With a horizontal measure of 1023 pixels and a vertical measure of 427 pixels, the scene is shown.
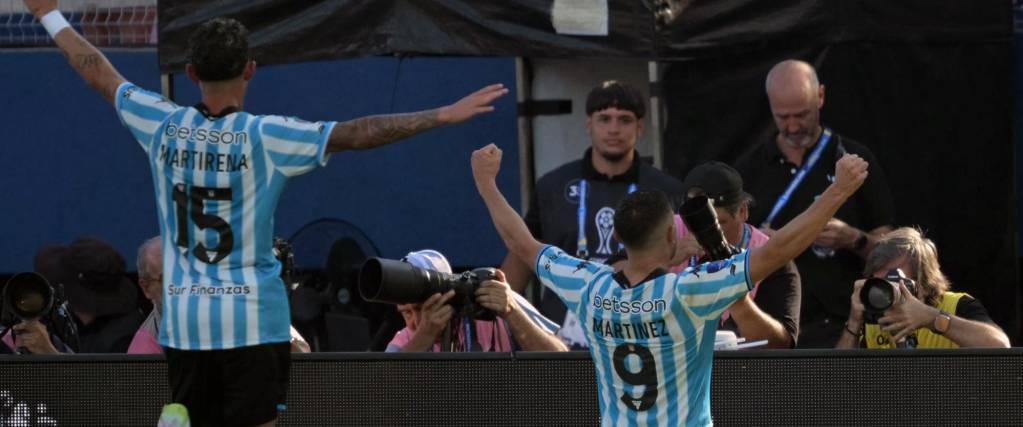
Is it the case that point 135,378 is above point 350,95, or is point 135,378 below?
below

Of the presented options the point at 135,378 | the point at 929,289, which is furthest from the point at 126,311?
the point at 929,289

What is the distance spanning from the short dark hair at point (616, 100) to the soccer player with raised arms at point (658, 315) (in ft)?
7.45

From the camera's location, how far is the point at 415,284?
5.99 meters

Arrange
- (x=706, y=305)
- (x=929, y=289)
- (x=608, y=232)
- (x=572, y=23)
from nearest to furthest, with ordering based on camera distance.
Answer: (x=706, y=305) → (x=929, y=289) → (x=608, y=232) → (x=572, y=23)

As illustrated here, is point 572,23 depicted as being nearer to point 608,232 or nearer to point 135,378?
point 608,232

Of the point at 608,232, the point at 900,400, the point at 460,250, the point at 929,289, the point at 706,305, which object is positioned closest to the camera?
the point at 706,305

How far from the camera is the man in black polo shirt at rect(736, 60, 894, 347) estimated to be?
781 cm

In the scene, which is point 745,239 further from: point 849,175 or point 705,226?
point 849,175

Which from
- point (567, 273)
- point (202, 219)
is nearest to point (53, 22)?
point (202, 219)

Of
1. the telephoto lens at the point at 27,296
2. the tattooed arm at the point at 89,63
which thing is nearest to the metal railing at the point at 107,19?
the telephoto lens at the point at 27,296

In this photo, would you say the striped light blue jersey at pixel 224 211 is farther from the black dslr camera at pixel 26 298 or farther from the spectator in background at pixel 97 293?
the spectator in background at pixel 97 293

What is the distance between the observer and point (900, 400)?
6.23 meters

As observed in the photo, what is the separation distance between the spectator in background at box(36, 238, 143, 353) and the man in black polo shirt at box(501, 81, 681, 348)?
1.72m

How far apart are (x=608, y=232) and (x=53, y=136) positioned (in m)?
3.87
